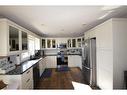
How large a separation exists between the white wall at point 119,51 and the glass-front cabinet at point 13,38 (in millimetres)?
2484

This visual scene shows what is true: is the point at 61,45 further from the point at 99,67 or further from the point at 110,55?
the point at 110,55

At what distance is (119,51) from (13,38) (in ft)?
8.70

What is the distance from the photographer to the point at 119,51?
10.0 feet

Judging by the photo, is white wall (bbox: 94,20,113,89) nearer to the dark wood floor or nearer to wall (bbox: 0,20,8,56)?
the dark wood floor

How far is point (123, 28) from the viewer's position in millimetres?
3057

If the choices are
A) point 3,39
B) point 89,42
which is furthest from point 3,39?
point 89,42

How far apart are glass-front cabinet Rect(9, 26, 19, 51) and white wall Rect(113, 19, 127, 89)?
97.8 inches

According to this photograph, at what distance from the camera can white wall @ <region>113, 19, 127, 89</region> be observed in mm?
3041

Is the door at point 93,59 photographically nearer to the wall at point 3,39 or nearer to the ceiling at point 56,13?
the ceiling at point 56,13

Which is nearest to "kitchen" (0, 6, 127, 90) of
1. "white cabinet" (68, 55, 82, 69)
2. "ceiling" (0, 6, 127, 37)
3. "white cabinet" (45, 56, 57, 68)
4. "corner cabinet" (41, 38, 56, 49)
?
"ceiling" (0, 6, 127, 37)

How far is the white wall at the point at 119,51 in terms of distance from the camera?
9.98ft
